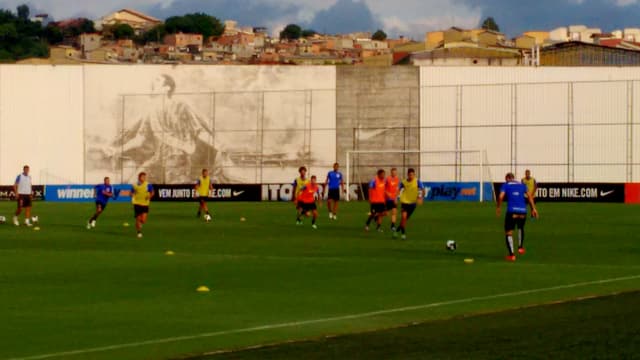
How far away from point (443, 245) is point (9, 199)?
52.9m

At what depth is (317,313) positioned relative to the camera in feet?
65.3

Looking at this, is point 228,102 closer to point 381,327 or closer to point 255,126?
point 255,126

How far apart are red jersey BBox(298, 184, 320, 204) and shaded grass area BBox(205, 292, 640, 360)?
26716 millimetres

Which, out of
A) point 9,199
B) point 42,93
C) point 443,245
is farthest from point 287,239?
point 42,93

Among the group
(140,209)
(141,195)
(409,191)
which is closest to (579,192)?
(409,191)

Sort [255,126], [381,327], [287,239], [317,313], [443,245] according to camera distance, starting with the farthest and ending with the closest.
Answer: [255,126]
[287,239]
[443,245]
[317,313]
[381,327]

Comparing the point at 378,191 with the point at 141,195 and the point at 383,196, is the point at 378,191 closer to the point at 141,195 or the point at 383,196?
the point at 383,196

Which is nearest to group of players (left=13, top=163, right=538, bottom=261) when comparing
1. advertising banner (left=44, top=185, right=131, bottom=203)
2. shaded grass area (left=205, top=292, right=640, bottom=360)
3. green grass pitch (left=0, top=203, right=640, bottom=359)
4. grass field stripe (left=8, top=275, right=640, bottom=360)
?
green grass pitch (left=0, top=203, right=640, bottom=359)

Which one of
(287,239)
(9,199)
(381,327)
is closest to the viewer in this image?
(381,327)

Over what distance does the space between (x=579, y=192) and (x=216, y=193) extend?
70.7 feet

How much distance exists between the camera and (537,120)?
84.5m

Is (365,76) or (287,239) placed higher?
(365,76)

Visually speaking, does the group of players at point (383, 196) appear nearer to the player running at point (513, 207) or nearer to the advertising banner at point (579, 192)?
the player running at point (513, 207)

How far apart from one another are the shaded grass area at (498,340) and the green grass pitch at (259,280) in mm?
741
